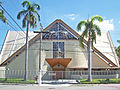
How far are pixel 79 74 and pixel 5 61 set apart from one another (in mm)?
14550

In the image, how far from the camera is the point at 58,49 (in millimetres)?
30938

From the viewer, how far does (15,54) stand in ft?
101

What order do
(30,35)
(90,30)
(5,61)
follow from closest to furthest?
(90,30), (5,61), (30,35)

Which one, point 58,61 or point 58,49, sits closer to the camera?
point 58,61

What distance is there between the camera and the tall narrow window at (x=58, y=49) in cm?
3071

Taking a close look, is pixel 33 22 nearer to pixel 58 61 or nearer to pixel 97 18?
pixel 58 61

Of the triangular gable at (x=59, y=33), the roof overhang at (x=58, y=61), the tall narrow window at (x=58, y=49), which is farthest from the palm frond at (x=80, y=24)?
the tall narrow window at (x=58, y=49)

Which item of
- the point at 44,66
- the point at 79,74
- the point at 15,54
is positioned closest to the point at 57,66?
the point at 44,66

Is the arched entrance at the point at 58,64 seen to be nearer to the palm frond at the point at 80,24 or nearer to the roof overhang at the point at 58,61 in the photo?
the roof overhang at the point at 58,61

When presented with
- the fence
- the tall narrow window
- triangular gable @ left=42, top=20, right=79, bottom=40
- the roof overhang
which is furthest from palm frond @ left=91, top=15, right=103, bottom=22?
the fence

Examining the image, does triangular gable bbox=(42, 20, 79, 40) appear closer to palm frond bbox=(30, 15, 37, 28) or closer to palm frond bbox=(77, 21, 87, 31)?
palm frond bbox=(30, 15, 37, 28)

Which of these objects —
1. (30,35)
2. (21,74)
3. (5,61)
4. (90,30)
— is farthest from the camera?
(30,35)

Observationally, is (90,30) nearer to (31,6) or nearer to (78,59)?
(78,59)

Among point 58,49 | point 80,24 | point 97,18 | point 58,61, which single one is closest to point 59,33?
point 58,49
